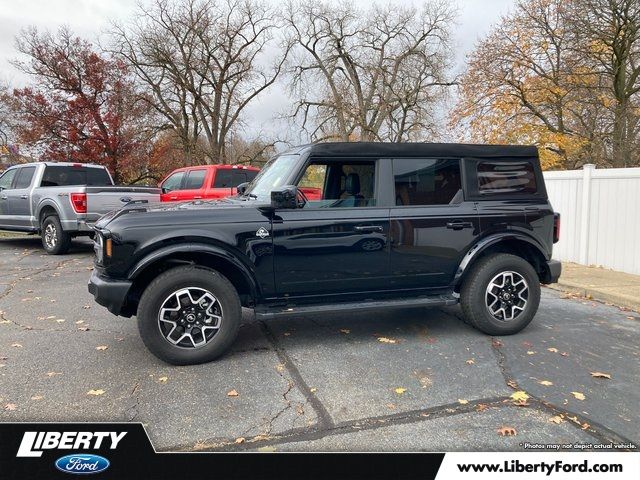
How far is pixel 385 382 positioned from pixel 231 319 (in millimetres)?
1417

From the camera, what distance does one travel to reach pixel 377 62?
3056 centimetres

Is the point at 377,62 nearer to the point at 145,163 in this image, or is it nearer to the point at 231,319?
the point at 145,163

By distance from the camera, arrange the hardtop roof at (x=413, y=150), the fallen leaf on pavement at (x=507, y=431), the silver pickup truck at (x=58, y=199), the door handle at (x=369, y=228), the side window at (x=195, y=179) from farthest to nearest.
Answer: the side window at (x=195, y=179)
the silver pickup truck at (x=58, y=199)
the hardtop roof at (x=413, y=150)
the door handle at (x=369, y=228)
the fallen leaf on pavement at (x=507, y=431)

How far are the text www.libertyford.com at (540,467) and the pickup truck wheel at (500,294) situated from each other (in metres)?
2.15

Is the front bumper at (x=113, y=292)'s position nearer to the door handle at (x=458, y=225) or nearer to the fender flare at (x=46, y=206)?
the door handle at (x=458, y=225)

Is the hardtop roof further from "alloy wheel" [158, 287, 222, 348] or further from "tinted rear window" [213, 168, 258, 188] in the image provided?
"tinted rear window" [213, 168, 258, 188]

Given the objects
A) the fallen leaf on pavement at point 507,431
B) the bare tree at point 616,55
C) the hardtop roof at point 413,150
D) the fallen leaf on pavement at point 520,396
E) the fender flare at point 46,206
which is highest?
the bare tree at point 616,55

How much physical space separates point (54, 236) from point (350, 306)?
831 cm

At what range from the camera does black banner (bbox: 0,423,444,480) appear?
2617 millimetres

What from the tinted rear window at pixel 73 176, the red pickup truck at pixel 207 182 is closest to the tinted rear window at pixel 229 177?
the red pickup truck at pixel 207 182

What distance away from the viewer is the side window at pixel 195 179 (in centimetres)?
1103

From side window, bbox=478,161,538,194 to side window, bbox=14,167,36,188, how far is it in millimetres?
10204

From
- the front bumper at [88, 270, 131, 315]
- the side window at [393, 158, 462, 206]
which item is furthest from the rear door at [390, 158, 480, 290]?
the front bumper at [88, 270, 131, 315]

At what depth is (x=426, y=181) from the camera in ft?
15.5
